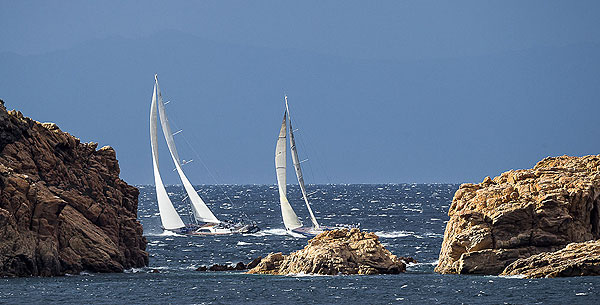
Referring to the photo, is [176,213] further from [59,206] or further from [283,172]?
[59,206]

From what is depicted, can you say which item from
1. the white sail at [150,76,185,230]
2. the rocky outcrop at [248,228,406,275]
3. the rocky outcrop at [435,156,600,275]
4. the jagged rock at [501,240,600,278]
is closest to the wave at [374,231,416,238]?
the white sail at [150,76,185,230]

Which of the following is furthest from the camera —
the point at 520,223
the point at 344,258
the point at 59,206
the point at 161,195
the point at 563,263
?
the point at 161,195

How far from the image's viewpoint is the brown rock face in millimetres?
60219

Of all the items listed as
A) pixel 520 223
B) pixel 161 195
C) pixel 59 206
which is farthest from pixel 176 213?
pixel 520 223

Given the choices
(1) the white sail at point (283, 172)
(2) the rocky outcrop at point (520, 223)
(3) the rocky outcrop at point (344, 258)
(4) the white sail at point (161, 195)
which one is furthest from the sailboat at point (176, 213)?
(2) the rocky outcrop at point (520, 223)

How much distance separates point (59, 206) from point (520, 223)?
91.8 feet

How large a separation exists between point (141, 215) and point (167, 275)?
92623 millimetres

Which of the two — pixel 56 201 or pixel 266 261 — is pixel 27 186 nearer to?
pixel 56 201

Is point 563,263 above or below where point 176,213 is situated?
below

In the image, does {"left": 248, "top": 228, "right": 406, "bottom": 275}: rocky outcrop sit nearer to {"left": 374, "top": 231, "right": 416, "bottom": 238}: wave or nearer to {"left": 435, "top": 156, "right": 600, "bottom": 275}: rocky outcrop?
{"left": 435, "top": 156, "right": 600, "bottom": 275}: rocky outcrop

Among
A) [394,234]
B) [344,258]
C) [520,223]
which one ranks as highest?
[394,234]

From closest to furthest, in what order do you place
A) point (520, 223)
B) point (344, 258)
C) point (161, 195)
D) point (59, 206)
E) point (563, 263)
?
point (563, 263) → point (520, 223) → point (344, 258) → point (59, 206) → point (161, 195)

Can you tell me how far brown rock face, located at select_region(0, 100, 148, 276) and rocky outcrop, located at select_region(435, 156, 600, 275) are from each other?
22.8 meters

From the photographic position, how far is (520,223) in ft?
191
